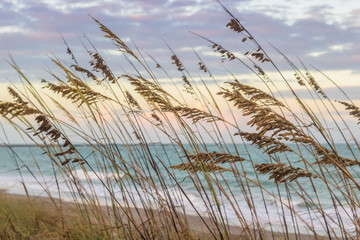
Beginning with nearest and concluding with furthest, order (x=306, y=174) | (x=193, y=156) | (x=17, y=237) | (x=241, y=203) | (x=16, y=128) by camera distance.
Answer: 1. (x=306, y=174)
2. (x=193, y=156)
3. (x=16, y=128)
4. (x=17, y=237)
5. (x=241, y=203)

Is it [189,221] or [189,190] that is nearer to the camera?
[189,221]

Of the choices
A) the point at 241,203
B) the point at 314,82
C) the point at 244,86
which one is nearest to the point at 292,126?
the point at 244,86

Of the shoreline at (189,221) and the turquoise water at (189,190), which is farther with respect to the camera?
the shoreline at (189,221)

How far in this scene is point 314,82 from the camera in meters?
4.22

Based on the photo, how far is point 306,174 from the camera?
7.02ft

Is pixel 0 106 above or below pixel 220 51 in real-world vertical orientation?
below

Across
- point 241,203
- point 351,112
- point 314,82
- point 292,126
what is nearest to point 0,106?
point 292,126

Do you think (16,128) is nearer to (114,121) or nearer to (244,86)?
(114,121)

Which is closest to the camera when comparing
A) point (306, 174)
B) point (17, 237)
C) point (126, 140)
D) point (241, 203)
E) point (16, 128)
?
point (306, 174)

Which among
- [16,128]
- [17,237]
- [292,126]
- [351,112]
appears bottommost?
[17,237]

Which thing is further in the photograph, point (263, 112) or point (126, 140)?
point (126, 140)

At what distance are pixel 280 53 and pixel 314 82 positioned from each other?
3.49 feet

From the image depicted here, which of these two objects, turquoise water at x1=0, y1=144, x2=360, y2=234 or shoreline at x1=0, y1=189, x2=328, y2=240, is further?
shoreline at x1=0, y1=189, x2=328, y2=240

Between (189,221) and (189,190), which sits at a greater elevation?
(189,190)
